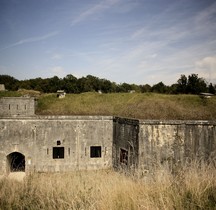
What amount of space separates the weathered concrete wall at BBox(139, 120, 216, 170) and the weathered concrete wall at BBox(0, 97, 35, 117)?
1027 cm

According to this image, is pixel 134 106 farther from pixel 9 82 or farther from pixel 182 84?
pixel 9 82

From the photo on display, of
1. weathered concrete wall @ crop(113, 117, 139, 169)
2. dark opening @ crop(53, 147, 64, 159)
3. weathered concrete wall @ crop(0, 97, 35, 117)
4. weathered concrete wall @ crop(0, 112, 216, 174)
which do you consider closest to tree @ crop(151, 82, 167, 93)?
weathered concrete wall @ crop(0, 112, 216, 174)

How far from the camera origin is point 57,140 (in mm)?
16422

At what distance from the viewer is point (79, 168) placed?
1648 cm

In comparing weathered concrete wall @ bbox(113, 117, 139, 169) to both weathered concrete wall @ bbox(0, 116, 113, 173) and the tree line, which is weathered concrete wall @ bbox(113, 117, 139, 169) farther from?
the tree line

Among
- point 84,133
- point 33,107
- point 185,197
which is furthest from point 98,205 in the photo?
point 33,107

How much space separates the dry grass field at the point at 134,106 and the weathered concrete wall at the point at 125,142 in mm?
3589

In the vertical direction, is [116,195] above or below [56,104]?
below

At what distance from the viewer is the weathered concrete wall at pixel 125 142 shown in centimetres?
1314

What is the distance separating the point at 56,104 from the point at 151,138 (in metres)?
11.5

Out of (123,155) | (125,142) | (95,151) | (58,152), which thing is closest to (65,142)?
(58,152)

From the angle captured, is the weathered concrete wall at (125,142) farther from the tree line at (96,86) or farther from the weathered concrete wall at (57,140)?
the tree line at (96,86)

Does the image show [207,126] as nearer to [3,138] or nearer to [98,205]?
[98,205]

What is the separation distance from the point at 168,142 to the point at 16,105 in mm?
12116
